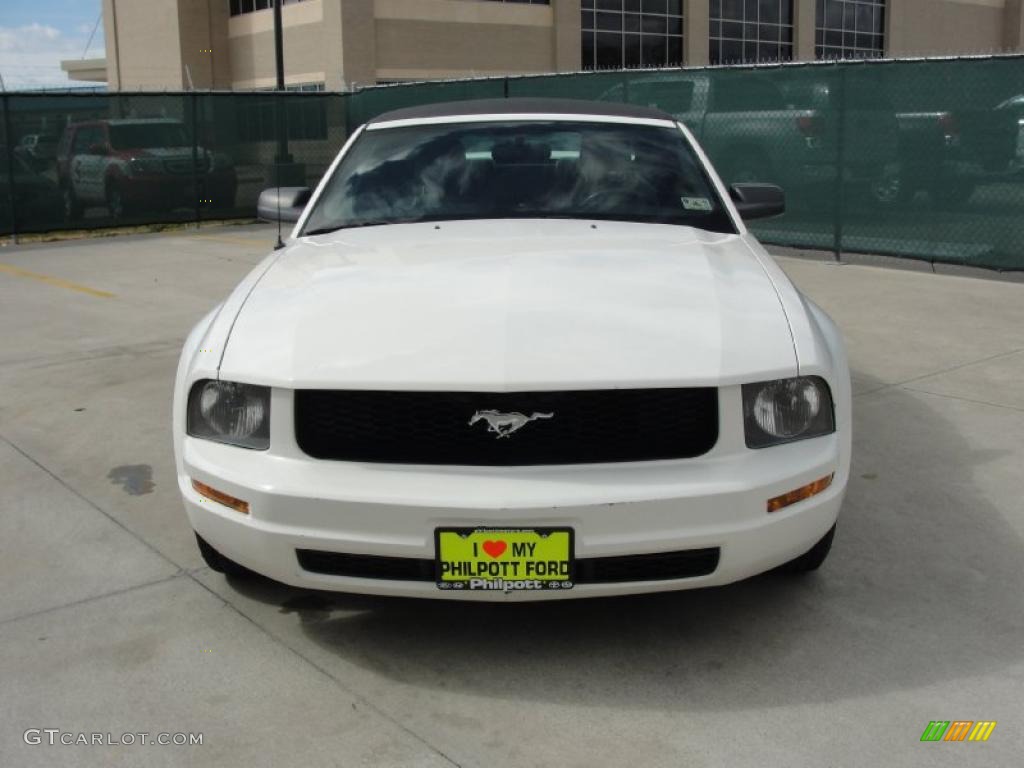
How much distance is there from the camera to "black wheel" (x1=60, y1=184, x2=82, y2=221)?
15480mm

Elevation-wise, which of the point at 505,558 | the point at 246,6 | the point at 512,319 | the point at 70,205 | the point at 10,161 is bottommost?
the point at 505,558

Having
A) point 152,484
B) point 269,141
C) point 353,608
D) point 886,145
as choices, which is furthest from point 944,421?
point 269,141

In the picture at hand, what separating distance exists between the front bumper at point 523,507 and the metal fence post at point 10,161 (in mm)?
13136

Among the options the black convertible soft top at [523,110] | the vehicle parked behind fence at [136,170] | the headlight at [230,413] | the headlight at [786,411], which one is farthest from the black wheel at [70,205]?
the headlight at [786,411]

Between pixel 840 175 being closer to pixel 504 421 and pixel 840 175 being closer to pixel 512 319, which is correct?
pixel 512 319

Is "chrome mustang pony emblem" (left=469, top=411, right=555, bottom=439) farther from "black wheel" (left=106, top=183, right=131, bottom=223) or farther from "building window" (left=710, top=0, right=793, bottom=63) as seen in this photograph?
"building window" (left=710, top=0, right=793, bottom=63)

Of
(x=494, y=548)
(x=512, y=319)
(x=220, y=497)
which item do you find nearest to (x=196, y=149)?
(x=220, y=497)

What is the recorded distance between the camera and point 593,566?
309 cm

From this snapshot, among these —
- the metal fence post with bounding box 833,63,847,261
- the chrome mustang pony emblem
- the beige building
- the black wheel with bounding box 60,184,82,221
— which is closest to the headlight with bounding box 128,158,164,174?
the black wheel with bounding box 60,184,82,221

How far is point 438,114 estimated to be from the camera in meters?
5.21

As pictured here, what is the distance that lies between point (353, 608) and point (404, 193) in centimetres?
184

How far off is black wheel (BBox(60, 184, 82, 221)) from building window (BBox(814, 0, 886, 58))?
3681cm

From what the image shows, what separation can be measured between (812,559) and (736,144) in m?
9.43

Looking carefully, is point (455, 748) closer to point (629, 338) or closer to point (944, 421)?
point (629, 338)
